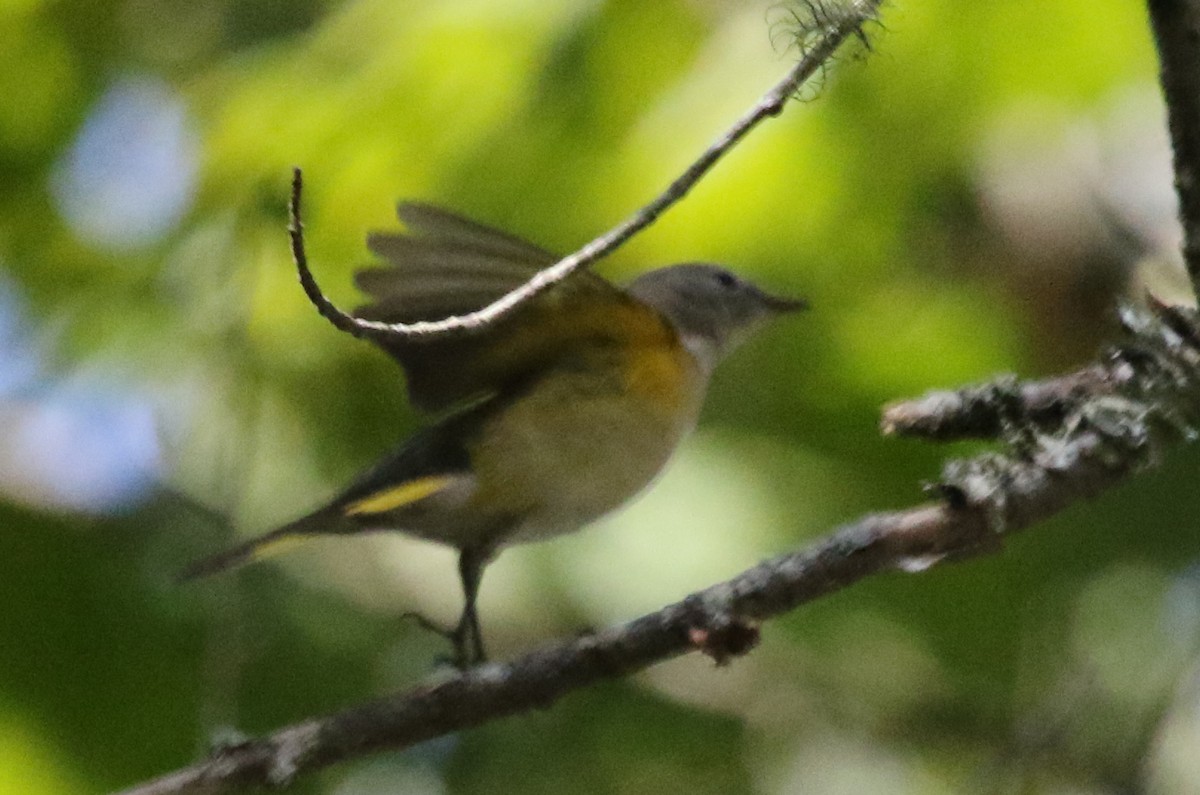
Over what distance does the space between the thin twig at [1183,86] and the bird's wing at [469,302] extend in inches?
47.1

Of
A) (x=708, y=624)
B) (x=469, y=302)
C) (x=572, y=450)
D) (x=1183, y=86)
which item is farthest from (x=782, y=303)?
(x=1183, y=86)

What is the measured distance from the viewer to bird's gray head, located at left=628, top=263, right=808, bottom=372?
378cm

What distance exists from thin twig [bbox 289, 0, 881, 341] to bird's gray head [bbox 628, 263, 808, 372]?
6.50 ft

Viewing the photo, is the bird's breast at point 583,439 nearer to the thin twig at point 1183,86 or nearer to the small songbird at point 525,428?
the small songbird at point 525,428

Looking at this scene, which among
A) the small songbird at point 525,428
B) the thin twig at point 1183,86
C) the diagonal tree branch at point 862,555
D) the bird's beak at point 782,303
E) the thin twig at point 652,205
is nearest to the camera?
the thin twig at point 1183,86

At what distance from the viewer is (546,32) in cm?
333

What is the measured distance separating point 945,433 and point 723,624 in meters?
0.41

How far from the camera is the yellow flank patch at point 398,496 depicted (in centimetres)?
318

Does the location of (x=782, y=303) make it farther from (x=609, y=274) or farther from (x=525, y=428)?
(x=525, y=428)

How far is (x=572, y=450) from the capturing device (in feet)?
10.3

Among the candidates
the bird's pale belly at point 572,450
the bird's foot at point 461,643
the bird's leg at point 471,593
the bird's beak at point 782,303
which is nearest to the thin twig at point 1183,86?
the bird's pale belly at point 572,450

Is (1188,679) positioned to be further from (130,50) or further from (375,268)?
(130,50)

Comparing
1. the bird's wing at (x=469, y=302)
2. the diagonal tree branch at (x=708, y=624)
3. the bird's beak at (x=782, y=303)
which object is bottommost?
the diagonal tree branch at (x=708, y=624)

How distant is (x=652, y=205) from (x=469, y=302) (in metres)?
1.28
